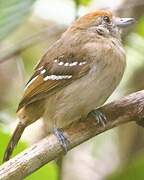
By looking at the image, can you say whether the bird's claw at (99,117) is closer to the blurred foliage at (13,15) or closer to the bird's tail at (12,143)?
the bird's tail at (12,143)

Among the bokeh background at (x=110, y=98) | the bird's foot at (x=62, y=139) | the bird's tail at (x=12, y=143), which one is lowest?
the bokeh background at (x=110, y=98)

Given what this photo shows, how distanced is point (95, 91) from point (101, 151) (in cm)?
145

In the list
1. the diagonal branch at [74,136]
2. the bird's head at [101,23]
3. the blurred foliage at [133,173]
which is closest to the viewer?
the diagonal branch at [74,136]

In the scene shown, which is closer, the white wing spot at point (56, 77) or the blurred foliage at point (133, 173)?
the blurred foliage at point (133, 173)

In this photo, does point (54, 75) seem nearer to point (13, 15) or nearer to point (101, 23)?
point (101, 23)

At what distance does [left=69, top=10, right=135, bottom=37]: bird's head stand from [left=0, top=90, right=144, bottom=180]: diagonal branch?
0.46 m

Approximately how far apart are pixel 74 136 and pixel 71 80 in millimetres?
366

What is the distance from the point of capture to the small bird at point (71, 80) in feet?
9.75

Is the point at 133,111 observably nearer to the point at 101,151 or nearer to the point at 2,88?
the point at 101,151

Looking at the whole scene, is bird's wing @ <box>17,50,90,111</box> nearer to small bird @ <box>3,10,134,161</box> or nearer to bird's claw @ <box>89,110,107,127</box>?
small bird @ <box>3,10,134,161</box>

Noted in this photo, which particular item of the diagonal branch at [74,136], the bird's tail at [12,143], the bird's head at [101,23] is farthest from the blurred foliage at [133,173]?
the bird's head at [101,23]

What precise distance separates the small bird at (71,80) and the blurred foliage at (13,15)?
17.8 inches

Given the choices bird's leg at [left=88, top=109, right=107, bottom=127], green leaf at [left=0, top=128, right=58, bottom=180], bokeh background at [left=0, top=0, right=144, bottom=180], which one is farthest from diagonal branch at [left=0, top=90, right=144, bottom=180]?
bokeh background at [left=0, top=0, right=144, bottom=180]

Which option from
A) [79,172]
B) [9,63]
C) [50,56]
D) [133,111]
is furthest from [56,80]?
[9,63]
